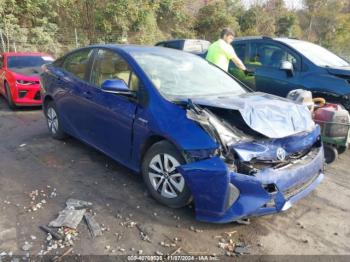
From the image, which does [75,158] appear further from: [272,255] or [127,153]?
[272,255]

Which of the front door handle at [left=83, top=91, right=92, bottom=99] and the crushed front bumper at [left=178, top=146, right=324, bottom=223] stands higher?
the front door handle at [left=83, top=91, right=92, bottom=99]

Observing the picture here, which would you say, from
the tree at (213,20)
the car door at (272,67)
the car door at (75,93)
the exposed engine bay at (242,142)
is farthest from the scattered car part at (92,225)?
the tree at (213,20)

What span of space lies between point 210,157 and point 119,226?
3.67ft

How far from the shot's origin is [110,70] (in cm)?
459

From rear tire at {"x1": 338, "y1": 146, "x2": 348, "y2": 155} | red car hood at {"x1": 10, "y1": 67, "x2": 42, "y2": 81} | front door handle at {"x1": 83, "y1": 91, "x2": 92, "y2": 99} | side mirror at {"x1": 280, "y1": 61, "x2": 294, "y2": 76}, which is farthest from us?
red car hood at {"x1": 10, "y1": 67, "x2": 42, "y2": 81}

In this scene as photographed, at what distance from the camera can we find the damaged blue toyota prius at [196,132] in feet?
10.4

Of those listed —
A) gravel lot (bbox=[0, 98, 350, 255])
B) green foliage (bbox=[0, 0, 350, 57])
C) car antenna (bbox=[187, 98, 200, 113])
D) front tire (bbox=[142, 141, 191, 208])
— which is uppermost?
green foliage (bbox=[0, 0, 350, 57])

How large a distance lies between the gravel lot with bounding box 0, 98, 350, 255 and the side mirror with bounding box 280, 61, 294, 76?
2.34m

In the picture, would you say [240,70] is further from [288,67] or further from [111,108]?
[111,108]

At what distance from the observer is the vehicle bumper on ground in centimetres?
840

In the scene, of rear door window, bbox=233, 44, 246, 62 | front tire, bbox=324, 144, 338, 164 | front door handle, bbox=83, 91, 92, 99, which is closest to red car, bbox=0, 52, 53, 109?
front door handle, bbox=83, 91, 92, 99

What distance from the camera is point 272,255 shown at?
309 centimetres

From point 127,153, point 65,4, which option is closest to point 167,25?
point 65,4

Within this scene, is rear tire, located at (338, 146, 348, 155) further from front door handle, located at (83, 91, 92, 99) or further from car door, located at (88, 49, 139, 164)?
front door handle, located at (83, 91, 92, 99)
